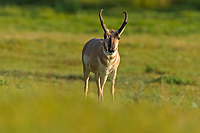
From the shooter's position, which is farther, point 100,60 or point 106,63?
point 100,60

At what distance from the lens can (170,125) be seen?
4168 millimetres

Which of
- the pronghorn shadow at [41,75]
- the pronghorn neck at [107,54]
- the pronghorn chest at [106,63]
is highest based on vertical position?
the pronghorn neck at [107,54]

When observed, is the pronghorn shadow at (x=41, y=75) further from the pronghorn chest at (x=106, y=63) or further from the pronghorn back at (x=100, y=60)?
the pronghorn chest at (x=106, y=63)

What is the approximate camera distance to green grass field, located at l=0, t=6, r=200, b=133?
4.06 metres

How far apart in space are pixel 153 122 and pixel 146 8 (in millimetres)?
54025

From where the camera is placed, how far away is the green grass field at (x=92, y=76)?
4.06m

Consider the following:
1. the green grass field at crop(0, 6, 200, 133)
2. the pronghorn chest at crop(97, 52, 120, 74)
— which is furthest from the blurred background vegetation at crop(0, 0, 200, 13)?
the pronghorn chest at crop(97, 52, 120, 74)

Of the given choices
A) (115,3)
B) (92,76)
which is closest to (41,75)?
(92,76)

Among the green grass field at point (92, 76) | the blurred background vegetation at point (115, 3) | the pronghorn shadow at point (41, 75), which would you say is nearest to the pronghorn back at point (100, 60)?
the green grass field at point (92, 76)

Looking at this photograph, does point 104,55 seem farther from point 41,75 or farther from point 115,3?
point 115,3

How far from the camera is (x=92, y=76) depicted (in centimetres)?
1706

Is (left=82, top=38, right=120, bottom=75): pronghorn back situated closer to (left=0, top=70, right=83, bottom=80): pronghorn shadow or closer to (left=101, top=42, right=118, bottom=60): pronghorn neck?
(left=101, top=42, right=118, bottom=60): pronghorn neck

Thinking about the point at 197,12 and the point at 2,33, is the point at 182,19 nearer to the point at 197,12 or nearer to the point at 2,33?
the point at 197,12

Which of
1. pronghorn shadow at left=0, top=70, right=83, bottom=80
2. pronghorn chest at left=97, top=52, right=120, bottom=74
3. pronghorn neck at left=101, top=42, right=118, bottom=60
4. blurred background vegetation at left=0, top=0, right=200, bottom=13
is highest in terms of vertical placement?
blurred background vegetation at left=0, top=0, right=200, bottom=13
